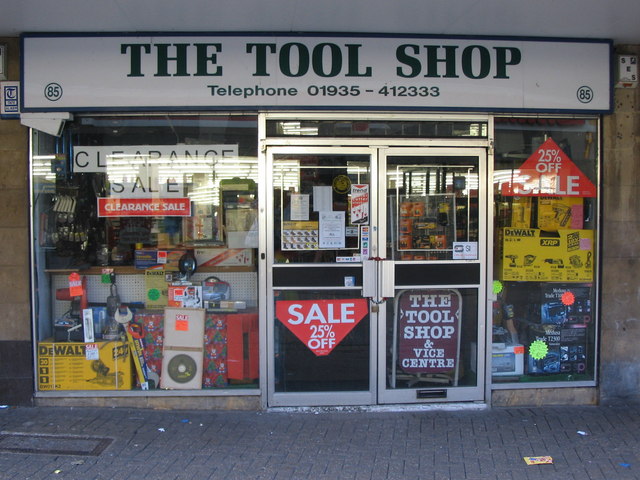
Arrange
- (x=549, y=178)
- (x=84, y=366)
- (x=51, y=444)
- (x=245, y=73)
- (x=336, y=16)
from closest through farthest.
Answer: (x=51, y=444) → (x=336, y=16) → (x=245, y=73) → (x=84, y=366) → (x=549, y=178)

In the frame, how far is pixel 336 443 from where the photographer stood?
13.8 feet

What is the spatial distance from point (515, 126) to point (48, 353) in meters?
4.70

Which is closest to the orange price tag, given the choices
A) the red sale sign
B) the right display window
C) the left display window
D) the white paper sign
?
the left display window

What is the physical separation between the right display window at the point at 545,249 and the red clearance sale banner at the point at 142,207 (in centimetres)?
291

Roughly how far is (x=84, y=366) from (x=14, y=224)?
1.41 metres

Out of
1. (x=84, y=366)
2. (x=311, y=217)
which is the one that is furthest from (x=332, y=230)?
(x=84, y=366)

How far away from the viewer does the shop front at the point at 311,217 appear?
471 centimetres

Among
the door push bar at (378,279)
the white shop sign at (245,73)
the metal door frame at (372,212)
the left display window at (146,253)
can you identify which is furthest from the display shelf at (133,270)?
the white shop sign at (245,73)

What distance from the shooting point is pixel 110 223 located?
5004 mm

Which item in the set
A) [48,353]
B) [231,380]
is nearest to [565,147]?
[231,380]

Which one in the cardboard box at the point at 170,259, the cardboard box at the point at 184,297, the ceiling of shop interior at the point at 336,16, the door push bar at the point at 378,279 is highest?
the ceiling of shop interior at the point at 336,16

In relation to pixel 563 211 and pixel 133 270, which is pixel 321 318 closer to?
pixel 133 270

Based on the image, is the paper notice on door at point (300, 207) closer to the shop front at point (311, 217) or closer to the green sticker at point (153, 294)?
the shop front at point (311, 217)

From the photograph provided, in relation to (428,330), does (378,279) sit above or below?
above
